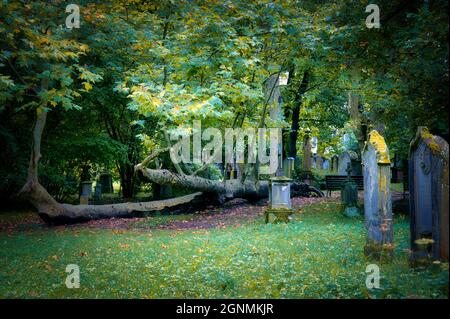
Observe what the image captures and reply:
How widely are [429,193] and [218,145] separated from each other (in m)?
13.5

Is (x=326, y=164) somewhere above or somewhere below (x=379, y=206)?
below

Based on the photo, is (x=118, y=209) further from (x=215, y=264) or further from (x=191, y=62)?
(x=215, y=264)

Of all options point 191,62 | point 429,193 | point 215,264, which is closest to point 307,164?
point 191,62

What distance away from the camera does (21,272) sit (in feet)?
27.5

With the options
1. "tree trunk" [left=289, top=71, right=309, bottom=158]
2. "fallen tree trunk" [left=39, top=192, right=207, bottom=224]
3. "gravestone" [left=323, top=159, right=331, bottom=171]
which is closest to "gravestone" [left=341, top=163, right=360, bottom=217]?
"fallen tree trunk" [left=39, top=192, right=207, bottom=224]

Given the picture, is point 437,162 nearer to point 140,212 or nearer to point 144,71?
point 144,71

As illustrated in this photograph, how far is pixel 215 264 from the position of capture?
836cm

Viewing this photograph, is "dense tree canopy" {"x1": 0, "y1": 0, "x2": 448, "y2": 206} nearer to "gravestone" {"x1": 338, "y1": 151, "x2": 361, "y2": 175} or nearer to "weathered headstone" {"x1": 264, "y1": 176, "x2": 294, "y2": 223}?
"weathered headstone" {"x1": 264, "y1": 176, "x2": 294, "y2": 223}

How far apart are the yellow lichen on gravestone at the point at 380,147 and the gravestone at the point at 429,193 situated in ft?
3.06

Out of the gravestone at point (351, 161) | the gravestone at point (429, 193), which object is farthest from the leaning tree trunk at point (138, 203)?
the gravestone at point (351, 161)

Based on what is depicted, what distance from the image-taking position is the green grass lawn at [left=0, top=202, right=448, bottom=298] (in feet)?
20.5

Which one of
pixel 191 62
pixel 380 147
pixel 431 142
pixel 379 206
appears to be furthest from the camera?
pixel 191 62

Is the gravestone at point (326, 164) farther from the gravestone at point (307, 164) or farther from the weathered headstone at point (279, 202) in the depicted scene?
the weathered headstone at point (279, 202)

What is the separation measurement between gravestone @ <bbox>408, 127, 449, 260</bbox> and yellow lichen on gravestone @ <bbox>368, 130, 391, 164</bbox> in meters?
0.93
